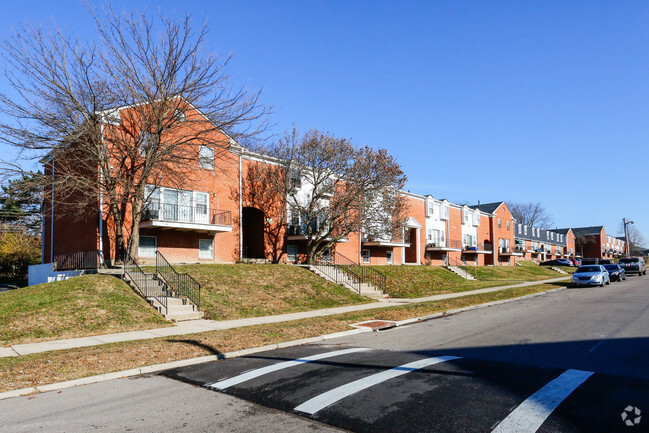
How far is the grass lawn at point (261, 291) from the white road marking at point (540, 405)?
1144 centimetres

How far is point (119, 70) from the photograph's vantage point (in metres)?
20.0

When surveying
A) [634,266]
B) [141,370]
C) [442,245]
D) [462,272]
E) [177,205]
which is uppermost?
[177,205]

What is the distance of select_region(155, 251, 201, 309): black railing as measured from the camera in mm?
17547

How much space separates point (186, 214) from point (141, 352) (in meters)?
16.6

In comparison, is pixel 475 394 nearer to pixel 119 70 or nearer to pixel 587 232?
pixel 119 70

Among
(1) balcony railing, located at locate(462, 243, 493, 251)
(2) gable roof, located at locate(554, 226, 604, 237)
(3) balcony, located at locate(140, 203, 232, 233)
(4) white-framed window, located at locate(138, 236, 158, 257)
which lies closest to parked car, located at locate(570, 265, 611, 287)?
(1) balcony railing, located at locate(462, 243, 493, 251)

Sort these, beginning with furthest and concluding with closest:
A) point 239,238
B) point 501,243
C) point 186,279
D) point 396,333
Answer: point 501,243, point 239,238, point 186,279, point 396,333

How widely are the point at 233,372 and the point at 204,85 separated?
639 inches

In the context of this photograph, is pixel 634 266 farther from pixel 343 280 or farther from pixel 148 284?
pixel 148 284

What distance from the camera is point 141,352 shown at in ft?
32.0

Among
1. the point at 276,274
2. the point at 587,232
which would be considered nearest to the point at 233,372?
the point at 276,274

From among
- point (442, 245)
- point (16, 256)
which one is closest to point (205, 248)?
point (16, 256)

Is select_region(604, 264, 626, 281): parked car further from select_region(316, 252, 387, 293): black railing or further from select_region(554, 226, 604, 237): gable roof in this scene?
select_region(554, 226, 604, 237): gable roof

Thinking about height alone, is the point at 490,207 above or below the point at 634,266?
above
